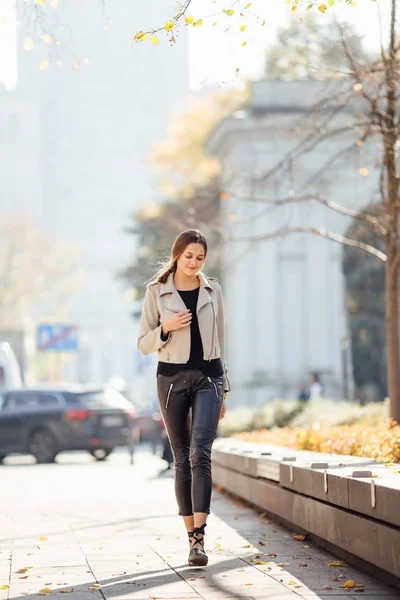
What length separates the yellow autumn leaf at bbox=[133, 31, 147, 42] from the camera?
8.94 m

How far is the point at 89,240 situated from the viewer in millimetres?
161875

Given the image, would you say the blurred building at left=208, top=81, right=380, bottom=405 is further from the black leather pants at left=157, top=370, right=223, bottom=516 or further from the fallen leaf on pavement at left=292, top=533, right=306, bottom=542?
the black leather pants at left=157, top=370, right=223, bottom=516

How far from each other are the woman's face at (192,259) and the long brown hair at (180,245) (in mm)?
24

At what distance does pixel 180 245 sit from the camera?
8.09m

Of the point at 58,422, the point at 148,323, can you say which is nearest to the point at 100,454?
the point at 58,422

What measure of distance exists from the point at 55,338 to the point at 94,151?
138815mm

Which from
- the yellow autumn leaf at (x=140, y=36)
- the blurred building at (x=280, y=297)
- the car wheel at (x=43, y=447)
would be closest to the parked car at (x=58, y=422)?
the car wheel at (x=43, y=447)

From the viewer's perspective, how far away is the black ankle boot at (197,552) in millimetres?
7848

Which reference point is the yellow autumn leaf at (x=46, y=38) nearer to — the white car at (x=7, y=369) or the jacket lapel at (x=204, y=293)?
the jacket lapel at (x=204, y=293)

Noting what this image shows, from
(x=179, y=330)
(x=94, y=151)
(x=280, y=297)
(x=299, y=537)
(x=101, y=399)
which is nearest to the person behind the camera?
(x=179, y=330)

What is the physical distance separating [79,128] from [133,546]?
167 m

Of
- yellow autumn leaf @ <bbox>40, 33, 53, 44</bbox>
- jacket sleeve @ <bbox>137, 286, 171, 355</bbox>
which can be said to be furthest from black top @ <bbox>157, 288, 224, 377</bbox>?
yellow autumn leaf @ <bbox>40, 33, 53, 44</bbox>

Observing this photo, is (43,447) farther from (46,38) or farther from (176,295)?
(176,295)

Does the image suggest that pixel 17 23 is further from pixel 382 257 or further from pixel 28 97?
pixel 28 97
